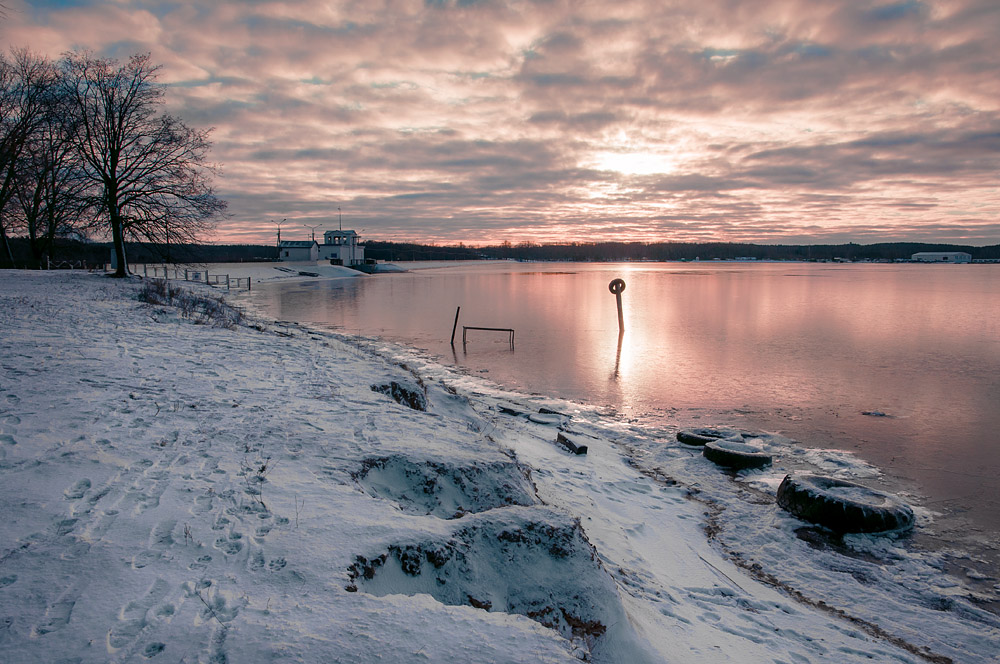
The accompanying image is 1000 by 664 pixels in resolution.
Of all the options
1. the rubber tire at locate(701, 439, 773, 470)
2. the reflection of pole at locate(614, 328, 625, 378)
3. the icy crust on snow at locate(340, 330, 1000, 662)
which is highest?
the reflection of pole at locate(614, 328, 625, 378)

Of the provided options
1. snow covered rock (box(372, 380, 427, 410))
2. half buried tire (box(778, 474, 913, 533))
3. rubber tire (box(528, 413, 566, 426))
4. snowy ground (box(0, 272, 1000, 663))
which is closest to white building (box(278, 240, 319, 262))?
snowy ground (box(0, 272, 1000, 663))

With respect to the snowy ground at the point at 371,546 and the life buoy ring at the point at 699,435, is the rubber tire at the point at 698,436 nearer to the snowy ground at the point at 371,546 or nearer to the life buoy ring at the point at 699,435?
the life buoy ring at the point at 699,435

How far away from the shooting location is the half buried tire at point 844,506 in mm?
7242

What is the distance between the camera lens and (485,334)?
25938mm

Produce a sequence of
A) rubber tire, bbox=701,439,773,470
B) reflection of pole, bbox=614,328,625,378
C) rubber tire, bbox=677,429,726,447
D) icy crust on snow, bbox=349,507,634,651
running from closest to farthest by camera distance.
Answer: icy crust on snow, bbox=349,507,634,651, rubber tire, bbox=701,439,773,470, rubber tire, bbox=677,429,726,447, reflection of pole, bbox=614,328,625,378

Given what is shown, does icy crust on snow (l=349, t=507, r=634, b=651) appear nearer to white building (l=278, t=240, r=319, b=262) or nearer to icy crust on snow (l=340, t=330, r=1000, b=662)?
icy crust on snow (l=340, t=330, r=1000, b=662)

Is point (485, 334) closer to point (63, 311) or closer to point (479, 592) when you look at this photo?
point (63, 311)

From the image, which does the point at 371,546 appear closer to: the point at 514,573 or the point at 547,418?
the point at 514,573

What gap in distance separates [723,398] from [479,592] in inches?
474

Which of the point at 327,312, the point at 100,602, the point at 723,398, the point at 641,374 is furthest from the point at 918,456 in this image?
the point at 327,312

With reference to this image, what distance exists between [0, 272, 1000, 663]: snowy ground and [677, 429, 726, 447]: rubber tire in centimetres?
97

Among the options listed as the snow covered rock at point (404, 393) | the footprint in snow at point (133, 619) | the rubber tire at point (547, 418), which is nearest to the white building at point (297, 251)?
the rubber tire at point (547, 418)

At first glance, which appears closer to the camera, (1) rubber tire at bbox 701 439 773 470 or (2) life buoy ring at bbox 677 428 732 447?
(1) rubber tire at bbox 701 439 773 470

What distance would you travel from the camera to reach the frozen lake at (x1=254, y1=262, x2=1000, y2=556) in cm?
1070
